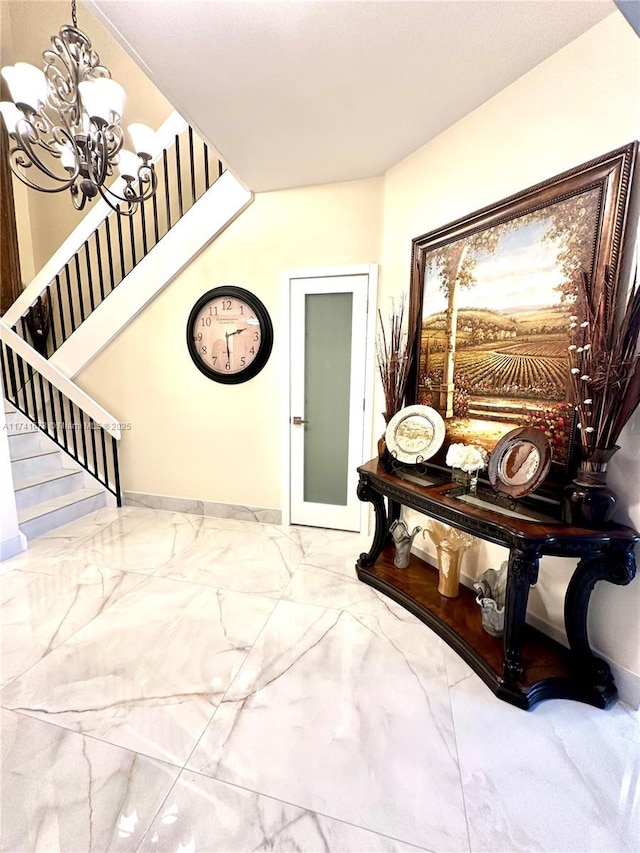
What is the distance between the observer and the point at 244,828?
112 centimetres

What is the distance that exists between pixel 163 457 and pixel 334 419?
1.88 metres

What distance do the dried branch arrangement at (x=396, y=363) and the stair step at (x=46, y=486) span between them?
335cm

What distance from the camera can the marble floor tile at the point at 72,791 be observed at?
1.08 metres

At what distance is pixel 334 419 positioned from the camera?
10.2 ft

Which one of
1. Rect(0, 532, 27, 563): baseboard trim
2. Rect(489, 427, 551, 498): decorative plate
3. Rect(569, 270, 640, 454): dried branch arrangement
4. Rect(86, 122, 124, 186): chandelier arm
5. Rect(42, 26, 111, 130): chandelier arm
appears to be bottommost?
Rect(0, 532, 27, 563): baseboard trim

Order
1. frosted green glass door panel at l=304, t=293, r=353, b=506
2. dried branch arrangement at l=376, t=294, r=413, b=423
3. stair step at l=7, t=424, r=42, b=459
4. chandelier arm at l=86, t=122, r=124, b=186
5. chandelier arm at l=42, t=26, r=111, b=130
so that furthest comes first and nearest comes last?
1. stair step at l=7, t=424, r=42, b=459
2. frosted green glass door panel at l=304, t=293, r=353, b=506
3. dried branch arrangement at l=376, t=294, r=413, b=423
4. chandelier arm at l=42, t=26, r=111, b=130
5. chandelier arm at l=86, t=122, r=124, b=186

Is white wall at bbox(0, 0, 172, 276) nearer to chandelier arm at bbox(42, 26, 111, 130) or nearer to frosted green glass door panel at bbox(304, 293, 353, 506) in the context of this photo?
chandelier arm at bbox(42, 26, 111, 130)

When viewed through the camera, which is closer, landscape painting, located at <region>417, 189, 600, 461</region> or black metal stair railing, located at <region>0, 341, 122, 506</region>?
landscape painting, located at <region>417, 189, 600, 461</region>

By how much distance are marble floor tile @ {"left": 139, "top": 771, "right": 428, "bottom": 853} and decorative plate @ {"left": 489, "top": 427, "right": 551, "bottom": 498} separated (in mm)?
1349

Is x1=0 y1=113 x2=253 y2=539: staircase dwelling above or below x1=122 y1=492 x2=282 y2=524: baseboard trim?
above

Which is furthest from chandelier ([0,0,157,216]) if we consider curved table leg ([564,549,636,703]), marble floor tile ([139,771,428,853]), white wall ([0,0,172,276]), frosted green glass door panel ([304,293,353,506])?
curved table leg ([564,549,636,703])

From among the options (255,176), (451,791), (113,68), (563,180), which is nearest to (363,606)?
(451,791)

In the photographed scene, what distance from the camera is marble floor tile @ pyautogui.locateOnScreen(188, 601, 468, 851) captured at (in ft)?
3.88

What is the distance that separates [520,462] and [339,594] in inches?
55.3
